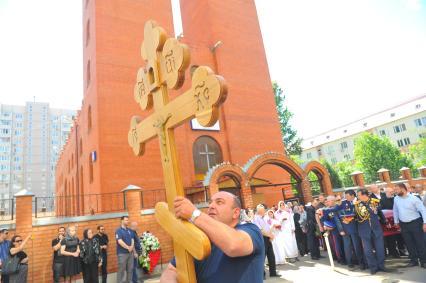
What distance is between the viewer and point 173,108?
2.32 m

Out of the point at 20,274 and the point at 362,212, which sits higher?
the point at 362,212

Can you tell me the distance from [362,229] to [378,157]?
1451 inches

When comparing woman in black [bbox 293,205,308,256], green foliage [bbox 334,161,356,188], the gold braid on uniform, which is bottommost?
woman in black [bbox 293,205,308,256]

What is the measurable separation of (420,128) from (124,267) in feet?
192

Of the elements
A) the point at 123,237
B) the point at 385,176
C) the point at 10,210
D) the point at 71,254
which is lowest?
the point at 71,254

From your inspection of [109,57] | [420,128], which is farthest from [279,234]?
[420,128]

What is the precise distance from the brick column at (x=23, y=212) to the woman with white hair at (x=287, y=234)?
7990 mm

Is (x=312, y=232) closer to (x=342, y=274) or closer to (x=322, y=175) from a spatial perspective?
(x=342, y=274)

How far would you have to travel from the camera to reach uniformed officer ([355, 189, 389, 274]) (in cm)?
710

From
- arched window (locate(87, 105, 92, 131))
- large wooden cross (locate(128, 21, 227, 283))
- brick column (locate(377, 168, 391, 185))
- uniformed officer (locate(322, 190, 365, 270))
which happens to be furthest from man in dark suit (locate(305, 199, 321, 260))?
arched window (locate(87, 105, 92, 131))

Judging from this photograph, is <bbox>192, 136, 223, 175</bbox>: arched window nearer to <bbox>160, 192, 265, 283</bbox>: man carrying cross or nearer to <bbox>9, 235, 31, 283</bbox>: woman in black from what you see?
<bbox>9, 235, 31, 283</bbox>: woman in black

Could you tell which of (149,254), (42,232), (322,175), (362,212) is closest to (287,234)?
(362,212)

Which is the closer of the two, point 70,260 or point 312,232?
point 70,260

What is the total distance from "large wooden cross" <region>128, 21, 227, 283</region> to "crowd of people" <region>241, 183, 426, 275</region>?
5596 millimetres
